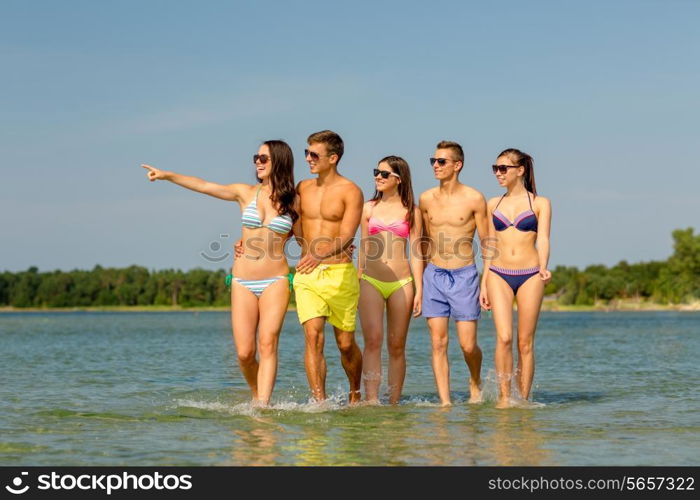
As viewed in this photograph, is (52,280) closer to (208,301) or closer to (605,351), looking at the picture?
(208,301)

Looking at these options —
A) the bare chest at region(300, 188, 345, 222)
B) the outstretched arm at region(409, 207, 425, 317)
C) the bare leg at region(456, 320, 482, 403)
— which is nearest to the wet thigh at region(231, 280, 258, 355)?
the bare chest at region(300, 188, 345, 222)

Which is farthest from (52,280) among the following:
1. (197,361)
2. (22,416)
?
(22,416)

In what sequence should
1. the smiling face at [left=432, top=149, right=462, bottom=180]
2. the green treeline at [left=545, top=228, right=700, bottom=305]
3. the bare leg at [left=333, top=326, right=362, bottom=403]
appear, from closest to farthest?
1. the bare leg at [left=333, top=326, right=362, bottom=403]
2. the smiling face at [left=432, top=149, right=462, bottom=180]
3. the green treeline at [left=545, top=228, right=700, bottom=305]

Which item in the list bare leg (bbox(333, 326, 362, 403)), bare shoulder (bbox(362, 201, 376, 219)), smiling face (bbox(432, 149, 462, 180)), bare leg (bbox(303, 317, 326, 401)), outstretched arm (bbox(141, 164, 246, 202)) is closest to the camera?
outstretched arm (bbox(141, 164, 246, 202))

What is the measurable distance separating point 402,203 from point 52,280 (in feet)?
618

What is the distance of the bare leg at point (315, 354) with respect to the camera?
9656mm

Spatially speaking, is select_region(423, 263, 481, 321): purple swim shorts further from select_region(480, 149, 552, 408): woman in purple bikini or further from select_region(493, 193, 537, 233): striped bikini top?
select_region(493, 193, 537, 233): striped bikini top

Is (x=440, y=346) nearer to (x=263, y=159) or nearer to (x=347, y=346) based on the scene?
(x=347, y=346)

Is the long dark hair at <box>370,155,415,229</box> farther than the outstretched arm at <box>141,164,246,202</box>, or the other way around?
the long dark hair at <box>370,155,415,229</box>

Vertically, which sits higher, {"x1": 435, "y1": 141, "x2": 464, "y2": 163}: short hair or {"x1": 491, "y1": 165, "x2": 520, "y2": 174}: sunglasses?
{"x1": 435, "y1": 141, "x2": 464, "y2": 163}: short hair

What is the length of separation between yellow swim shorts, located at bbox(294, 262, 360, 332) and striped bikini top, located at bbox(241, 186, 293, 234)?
60 centimetres

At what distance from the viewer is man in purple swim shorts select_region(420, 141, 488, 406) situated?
33.5 ft

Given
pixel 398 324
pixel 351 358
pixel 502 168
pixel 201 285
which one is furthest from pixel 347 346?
pixel 201 285

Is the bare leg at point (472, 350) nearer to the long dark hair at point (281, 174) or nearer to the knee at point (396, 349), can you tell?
the knee at point (396, 349)
